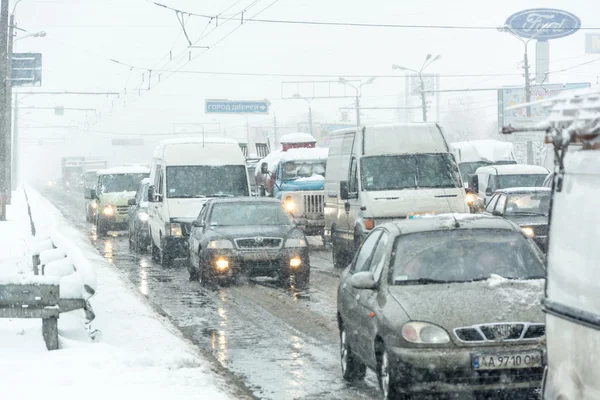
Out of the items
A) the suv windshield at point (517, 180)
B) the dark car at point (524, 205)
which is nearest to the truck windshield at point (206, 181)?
the dark car at point (524, 205)

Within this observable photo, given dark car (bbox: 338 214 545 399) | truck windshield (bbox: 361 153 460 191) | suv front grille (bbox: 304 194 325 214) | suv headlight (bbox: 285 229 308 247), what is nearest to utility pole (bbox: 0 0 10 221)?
suv front grille (bbox: 304 194 325 214)

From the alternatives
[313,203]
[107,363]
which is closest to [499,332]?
[107,363]

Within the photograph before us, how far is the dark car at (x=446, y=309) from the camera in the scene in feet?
25.1

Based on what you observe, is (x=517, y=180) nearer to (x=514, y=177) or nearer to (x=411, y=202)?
(x=514, y=177)

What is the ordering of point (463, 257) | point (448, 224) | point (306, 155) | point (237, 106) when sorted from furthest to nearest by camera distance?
point (237, 106)
point (306, 155)
point (448, 224)
point (463, 257)

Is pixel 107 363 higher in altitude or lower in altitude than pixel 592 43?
→ lower

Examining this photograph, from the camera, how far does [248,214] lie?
64.6ft

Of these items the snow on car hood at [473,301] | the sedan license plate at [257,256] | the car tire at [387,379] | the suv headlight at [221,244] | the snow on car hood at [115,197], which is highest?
the snow on car hood at [115,197]

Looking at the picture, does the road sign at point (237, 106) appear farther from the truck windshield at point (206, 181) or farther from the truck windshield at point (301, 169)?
the truck windshield at point (206, 181)

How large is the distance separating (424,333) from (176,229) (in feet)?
50.2

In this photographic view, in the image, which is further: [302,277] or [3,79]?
[3,79]

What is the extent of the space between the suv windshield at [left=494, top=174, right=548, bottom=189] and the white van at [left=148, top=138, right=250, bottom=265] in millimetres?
9438

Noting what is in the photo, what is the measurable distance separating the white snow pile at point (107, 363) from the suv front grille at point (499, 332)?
186cm

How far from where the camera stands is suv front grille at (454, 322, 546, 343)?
7.69 metres
